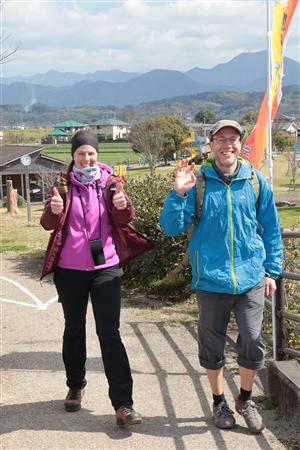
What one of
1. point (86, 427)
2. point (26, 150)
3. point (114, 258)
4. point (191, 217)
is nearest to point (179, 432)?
point (86, 427)

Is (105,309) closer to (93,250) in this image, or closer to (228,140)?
(93,250)

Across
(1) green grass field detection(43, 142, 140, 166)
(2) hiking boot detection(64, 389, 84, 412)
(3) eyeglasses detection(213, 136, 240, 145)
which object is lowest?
(1) green grass field detection(43, 142, 140, 166)

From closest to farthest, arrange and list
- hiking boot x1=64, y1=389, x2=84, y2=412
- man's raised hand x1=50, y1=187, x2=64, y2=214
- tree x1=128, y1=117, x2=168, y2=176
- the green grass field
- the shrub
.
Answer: man's raised hand x1=50, y1=187, x2=64, y2=214
hiking boot x1=64, y1=389, x2=84, y2=412
the shrub
tree x1=128, y1=117, x2=168, y2=176
the green grass field

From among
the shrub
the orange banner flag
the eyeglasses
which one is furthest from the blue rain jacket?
the shrub

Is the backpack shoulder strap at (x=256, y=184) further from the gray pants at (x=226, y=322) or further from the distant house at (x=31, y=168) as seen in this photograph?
the distant house at (x=31, y=168)

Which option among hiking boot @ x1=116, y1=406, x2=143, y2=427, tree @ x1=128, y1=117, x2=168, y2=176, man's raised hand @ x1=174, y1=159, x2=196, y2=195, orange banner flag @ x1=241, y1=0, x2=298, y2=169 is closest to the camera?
man's raised hand @ x1=174, y1=159, x2=196, y2=195

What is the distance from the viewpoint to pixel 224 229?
2.85m

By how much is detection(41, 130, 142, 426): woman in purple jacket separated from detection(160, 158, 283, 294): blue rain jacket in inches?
16.8

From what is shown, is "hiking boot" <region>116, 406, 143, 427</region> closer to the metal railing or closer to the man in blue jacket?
the man in blue jacket

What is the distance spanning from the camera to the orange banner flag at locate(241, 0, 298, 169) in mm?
4172

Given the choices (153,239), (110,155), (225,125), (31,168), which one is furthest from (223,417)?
(110,155)

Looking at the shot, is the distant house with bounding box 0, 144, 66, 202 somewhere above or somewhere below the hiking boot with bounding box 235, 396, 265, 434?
below

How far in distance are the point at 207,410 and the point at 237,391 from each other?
1.31ft

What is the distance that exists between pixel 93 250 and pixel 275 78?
82.6 inches
